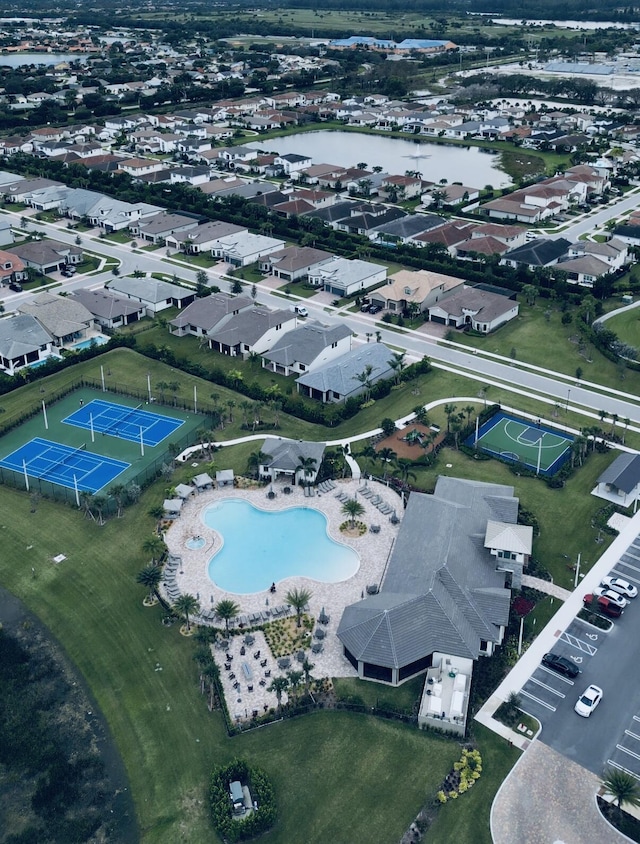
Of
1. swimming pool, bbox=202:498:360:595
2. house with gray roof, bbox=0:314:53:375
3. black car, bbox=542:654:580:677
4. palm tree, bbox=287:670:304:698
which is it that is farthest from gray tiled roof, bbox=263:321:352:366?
black car, bbox=542:654:580:677

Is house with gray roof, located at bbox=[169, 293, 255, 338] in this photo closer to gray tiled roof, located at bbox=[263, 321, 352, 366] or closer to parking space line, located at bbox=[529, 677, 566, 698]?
gray tiled roof, located at bbox=[263, 321, 352, 366]

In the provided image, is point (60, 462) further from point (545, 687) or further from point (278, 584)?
point (545, 687)

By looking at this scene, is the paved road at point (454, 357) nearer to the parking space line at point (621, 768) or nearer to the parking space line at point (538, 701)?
the parking space line at point (538, 701)

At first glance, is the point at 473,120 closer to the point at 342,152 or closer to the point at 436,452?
the point at 342,152

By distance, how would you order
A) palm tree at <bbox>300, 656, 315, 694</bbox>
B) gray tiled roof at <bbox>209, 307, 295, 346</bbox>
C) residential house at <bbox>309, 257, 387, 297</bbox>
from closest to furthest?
palm tree at <bbox>300, 656, 315, 694</bbox> → gray tiled roof at <bbox>209, 307, 295, 346</bbox> → residential house at <bbox>309, 257, 387, 297</bbox>

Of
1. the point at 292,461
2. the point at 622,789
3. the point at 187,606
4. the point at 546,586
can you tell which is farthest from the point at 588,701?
the point at 292,461
